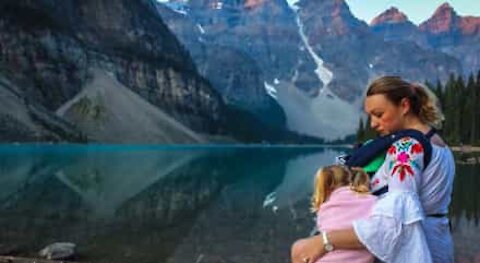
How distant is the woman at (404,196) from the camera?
3.78 metres

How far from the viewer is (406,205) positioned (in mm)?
3783

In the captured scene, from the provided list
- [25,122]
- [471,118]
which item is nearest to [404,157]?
[471,118]

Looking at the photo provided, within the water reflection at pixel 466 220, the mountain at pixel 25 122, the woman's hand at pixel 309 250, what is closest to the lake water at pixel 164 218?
the water reflection at pixel 466 220

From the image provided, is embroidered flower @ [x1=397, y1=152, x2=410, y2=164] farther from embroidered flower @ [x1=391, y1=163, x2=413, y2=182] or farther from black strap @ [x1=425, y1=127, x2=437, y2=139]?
black strap @ [x1=425, y1=127, x2=437, y2=139]

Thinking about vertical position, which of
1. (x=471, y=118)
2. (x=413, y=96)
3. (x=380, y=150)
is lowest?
(x=471, y=118)

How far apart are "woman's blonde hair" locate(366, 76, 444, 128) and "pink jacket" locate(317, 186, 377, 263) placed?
680 millimetres

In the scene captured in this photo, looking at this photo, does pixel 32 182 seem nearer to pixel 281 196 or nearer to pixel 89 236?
pixel 281 196

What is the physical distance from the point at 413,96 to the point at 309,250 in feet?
4.06

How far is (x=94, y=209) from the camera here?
34531 mm

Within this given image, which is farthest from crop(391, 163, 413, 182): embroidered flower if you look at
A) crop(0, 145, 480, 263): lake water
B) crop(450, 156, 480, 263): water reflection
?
crop(0, 145, 480, 263): lake water

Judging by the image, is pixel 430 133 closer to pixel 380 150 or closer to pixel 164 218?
pixel 380 150

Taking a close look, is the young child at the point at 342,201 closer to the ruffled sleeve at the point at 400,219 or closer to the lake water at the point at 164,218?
the ruffled sleeve at the point at 400,219

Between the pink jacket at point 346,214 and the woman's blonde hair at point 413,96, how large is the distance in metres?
0.68

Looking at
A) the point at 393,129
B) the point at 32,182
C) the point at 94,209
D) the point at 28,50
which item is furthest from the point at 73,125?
the point at 393,129
